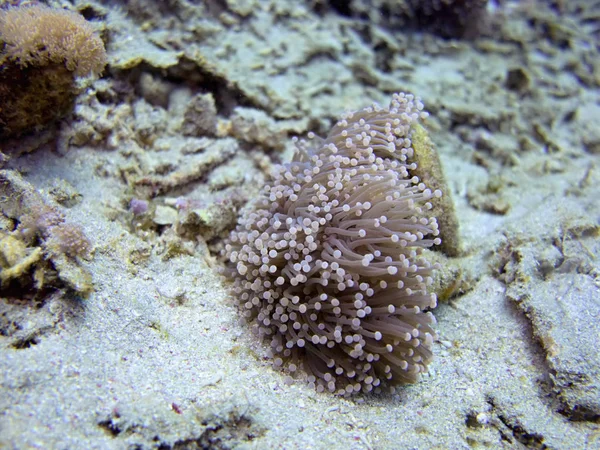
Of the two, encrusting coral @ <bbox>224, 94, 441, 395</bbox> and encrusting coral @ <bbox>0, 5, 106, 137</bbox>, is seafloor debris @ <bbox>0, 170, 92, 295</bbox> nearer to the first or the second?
encrusting coral @ <bbox>0, 5, 106, 137</bbox>

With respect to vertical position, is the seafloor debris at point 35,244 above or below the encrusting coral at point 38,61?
below

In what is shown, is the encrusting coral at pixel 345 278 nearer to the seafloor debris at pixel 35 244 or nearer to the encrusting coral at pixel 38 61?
the seafloor debris at pixel 35 244

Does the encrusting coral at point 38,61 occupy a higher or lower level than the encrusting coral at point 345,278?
higher

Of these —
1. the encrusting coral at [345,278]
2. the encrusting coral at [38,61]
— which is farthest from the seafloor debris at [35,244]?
the encrusting coral at [345,278]

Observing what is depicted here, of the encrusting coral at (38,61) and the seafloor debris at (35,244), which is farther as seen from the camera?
the encrusting coral at (38,61)

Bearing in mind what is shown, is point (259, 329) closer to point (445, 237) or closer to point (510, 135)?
point (445, 237)

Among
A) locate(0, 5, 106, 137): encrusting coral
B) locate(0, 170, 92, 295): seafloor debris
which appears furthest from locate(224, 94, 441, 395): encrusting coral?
locate(0, 5, 106, 137): encrusting coral
